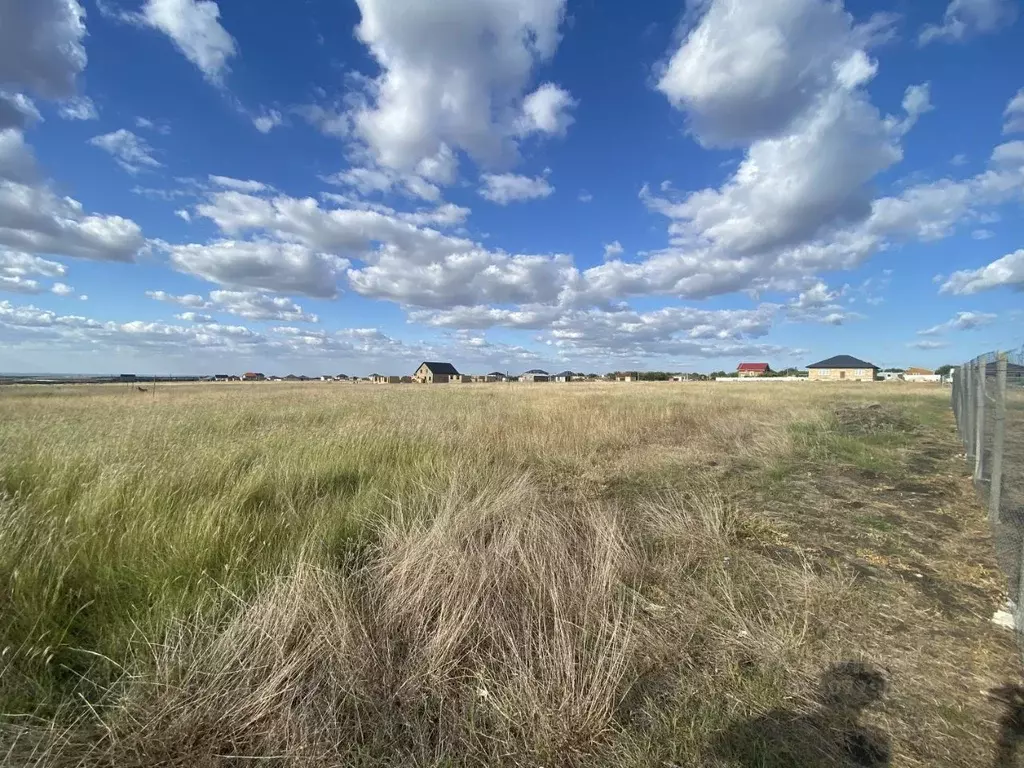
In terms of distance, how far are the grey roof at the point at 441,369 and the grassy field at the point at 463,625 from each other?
115 meters

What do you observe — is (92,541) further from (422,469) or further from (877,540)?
(877,540)

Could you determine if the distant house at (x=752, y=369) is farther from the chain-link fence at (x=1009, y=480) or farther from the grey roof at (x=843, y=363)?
the chain-link fence at (x=1009, y=480)

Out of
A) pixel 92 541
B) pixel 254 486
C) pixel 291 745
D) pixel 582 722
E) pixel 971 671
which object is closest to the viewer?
pixel 291 745

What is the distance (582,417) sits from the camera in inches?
527

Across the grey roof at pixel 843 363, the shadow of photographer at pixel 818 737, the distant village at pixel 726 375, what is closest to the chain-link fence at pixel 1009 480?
the shadow of photographer at pixel 818 737

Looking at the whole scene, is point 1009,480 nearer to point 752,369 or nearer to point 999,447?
point 999,447

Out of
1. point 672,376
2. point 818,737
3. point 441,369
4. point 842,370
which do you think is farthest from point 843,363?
point 818,737

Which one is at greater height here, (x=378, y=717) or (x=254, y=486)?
(x=254, y=486)

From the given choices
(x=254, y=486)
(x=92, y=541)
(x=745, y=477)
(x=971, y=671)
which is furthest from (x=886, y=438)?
(x=92, y=541)

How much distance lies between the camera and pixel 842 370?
348ft

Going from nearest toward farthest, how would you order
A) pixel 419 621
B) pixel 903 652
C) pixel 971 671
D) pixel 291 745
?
pixel 291 745
pixel 971 671
pixel 903 652
pixel 419 621

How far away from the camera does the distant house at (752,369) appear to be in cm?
13218

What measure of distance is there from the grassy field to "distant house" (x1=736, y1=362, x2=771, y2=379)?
14204 cm

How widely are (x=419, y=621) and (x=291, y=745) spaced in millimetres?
1053
